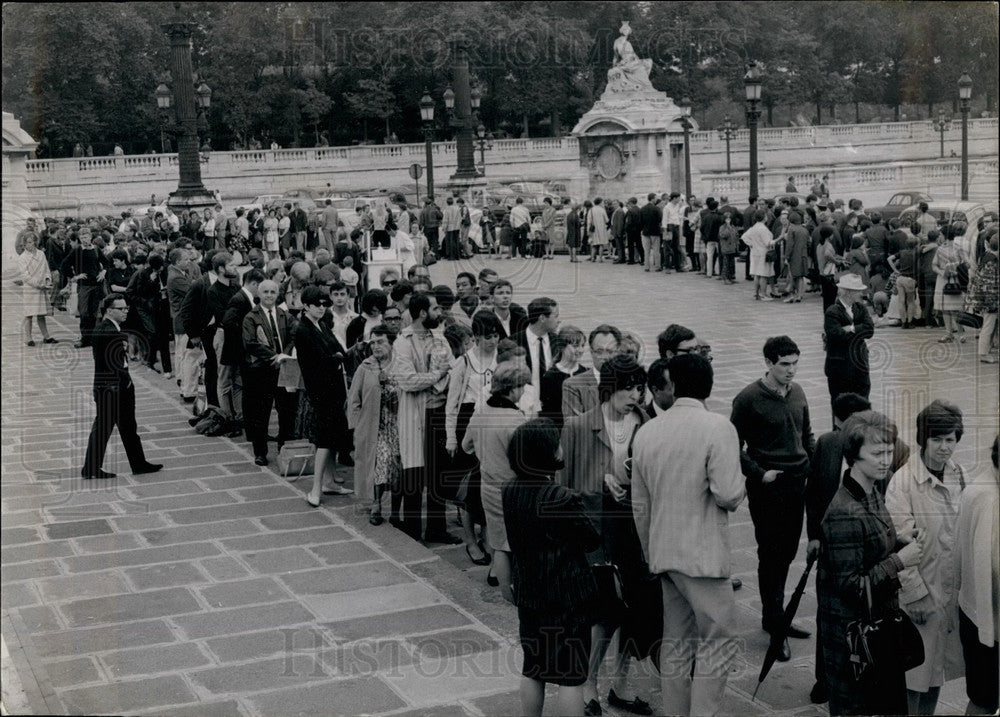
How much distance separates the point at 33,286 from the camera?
57.8 ft

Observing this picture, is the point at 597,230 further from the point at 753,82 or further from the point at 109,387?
the point at 109,387

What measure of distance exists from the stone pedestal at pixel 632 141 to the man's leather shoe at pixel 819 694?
1296 inches

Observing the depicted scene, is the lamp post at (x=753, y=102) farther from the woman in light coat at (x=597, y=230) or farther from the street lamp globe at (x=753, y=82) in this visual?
the woman in light coat at (x=597, y=230)

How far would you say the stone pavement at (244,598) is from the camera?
19.6 feet

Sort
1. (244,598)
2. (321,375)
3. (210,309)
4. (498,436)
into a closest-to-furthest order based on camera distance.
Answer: (498,436), (244,598), (321,375), (210,309)

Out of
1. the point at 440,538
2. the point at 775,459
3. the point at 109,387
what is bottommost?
the point at 440,538

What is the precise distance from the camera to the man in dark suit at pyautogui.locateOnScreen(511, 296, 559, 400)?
794 centimetres

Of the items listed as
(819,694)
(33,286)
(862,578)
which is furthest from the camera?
(33,286)

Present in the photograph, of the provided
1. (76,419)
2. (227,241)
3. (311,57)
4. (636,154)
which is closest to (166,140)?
(311,57)

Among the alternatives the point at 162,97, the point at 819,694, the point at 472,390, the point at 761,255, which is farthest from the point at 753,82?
the point at 819,694

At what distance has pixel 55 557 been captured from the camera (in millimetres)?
8336

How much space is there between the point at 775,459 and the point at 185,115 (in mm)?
23983

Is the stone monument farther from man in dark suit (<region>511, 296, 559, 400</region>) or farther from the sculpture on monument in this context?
man in dark suit (<region>511, 296, 559, 400</region>)

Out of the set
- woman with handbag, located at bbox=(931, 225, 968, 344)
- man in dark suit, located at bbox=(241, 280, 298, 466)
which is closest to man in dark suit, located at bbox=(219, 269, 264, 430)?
man in dark suit, located at bbox=(241, 280, 298, 466)
